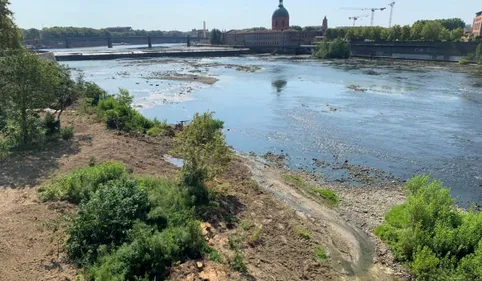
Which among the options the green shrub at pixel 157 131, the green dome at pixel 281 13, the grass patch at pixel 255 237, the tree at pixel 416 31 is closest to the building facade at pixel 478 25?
the tree at pixel 416 31

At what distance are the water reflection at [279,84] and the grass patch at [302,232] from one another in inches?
1672

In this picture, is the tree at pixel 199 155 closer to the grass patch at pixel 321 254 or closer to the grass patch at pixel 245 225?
the grass patch at pixel 245 225

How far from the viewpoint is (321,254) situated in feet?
46.7

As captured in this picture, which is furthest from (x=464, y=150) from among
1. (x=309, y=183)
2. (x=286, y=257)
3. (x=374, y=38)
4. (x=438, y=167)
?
(x=374, y=38)

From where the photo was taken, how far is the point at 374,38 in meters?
131

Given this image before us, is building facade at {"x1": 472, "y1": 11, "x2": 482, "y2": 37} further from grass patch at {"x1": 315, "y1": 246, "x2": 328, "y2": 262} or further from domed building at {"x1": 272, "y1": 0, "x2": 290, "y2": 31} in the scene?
grass patch at {"x1": 315, "y1": 246, "x2": 328, "y2": 262}

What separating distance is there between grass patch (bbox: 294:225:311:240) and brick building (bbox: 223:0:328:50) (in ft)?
484

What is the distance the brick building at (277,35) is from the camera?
534 ft

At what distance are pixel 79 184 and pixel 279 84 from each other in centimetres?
5167

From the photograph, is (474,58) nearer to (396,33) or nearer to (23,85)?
(396,33)

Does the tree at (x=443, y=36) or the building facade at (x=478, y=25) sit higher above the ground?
the building facade at (x=478, y=25)

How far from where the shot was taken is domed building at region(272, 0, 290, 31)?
178 m

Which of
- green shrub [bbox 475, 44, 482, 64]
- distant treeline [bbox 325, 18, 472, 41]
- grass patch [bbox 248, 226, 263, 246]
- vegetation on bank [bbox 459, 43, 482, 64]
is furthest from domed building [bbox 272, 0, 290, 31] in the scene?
grass patch [bbox 248, 226, 263, 246]

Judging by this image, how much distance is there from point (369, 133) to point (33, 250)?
2854 cm
